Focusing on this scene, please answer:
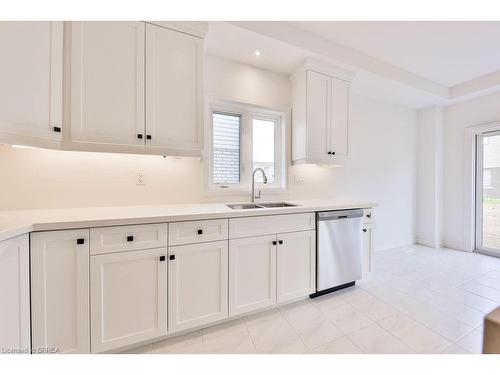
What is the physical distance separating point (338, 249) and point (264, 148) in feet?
4.53

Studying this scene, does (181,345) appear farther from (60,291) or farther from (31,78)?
(31,78)

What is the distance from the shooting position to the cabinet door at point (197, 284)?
4.85 feet

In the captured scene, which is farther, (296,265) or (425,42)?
(425,42)

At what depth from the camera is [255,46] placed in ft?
6.78

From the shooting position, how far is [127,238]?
53.3 inches

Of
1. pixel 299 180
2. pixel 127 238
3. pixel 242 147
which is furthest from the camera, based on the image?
pixel 299 180

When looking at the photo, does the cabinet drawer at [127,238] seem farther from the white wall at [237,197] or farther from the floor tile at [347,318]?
the floor tile at [347,318]

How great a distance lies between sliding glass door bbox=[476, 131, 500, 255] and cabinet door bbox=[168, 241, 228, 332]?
4.16m

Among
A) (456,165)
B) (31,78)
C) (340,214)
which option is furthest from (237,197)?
(456,165)

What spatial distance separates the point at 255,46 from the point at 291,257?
2027mm

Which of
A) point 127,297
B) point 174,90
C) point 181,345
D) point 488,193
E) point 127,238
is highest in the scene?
point 174,90

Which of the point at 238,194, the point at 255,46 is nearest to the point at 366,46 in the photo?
the point at 255,46
